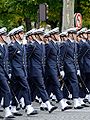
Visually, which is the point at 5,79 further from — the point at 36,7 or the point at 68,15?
the point at 36,7

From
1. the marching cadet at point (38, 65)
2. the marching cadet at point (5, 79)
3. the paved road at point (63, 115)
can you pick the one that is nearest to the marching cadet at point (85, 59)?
the paved road at point (63, 115)

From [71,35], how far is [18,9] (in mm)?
17938

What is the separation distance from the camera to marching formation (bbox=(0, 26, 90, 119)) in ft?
41.5

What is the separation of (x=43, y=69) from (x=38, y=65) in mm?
379

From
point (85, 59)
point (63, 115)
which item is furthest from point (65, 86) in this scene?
point (63, 115)

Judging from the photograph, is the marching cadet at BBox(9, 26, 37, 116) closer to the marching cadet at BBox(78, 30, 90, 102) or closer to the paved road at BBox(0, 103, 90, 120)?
the paved road at BBox(0, 103, 90, 120)

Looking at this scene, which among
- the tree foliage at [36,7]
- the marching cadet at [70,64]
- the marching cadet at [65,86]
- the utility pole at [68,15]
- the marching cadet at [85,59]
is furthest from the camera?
the tree foliage at [36,7]

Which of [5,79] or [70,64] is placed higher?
[70,64]

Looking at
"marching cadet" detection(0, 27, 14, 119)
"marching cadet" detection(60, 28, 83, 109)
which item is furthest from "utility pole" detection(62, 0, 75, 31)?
"marching cadet" detection(0, 27, 14, 119)

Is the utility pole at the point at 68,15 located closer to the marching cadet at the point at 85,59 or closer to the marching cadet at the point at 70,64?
the marching cadet at the point at 85,59

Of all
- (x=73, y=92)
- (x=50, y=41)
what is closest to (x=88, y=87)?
(x=73, y=92)

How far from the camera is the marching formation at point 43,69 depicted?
12648 mm

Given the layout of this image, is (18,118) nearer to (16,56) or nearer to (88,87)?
(16,56)

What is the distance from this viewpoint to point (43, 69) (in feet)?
44.3
